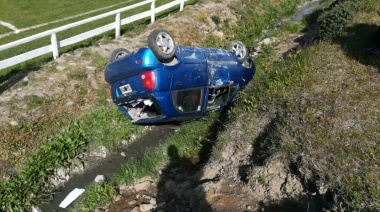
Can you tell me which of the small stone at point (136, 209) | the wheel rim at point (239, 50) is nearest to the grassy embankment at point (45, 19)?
the wheel rim at point (239, 50)

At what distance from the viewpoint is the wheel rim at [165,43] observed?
7.96 m

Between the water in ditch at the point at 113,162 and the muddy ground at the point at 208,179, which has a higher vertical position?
the muddy ground at the point at 208,179

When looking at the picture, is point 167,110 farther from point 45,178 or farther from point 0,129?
point 0,129

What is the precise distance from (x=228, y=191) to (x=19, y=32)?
41.1 feet

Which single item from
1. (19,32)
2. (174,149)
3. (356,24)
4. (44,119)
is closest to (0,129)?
(44,119)

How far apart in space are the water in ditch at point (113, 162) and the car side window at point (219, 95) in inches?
53.8

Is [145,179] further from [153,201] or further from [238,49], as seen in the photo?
[238,49]

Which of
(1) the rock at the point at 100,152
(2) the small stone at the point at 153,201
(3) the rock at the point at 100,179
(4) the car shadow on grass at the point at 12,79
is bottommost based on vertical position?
(2) the small stone at the point at 153,201

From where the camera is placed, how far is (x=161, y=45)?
314 inches

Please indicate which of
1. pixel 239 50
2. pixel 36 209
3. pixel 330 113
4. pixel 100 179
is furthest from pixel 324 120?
pixel 36 209

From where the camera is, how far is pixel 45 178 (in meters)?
7.88

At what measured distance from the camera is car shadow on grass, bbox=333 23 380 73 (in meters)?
9.22

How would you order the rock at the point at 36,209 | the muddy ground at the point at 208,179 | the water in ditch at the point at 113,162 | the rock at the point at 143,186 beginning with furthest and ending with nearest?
the rock at the point at 143,186, the water in ditch at the point at 113,162, the rock at the point at 36,209, the muddy ground at the point at 208,179

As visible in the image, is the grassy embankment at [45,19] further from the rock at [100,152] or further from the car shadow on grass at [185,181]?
the car shadow on grass at [185,181]
